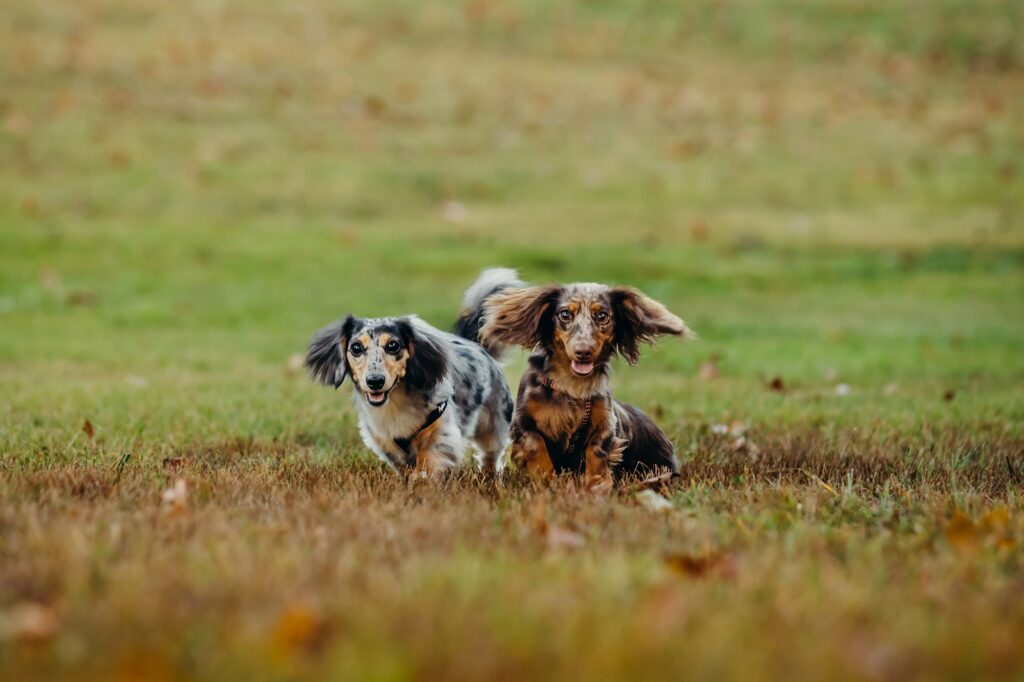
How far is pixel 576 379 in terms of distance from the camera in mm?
5305

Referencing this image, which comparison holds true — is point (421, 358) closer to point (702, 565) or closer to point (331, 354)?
point (331, 354)

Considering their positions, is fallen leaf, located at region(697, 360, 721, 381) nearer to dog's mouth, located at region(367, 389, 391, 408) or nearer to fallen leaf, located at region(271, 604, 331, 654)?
dog's mouth, located at region(367, 389, 391, 408)

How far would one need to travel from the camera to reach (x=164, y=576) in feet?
10.9

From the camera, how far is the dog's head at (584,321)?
5242 millimetres

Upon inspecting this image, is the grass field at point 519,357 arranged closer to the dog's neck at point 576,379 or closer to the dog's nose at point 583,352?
the dog's neck at point 576,379

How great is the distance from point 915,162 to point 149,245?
41.2ft

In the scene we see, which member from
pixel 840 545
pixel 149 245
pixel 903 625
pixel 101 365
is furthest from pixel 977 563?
pixel 149 245

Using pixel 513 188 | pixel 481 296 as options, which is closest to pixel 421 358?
pixel 481 296

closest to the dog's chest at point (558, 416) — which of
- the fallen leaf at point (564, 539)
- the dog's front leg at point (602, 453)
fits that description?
the dog's front leg at point (602, 453)

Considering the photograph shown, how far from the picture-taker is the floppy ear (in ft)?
17.6

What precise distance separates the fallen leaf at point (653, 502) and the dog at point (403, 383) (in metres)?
1.06

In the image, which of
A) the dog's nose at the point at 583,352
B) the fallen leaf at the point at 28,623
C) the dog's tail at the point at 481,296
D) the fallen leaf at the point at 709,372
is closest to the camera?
the fallen leaf at the point at 28,623

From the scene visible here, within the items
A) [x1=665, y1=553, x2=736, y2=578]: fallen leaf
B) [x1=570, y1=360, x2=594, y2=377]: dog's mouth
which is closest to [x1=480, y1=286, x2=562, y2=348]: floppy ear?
[x1=570, y1=360, x2=594, y2=377]: dog's mouth

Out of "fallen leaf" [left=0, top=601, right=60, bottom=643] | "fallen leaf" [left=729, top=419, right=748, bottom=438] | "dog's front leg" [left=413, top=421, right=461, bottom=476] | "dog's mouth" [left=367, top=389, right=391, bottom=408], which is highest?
"fallen leaf" [left=0, top=601, right=60, bottom=643]
